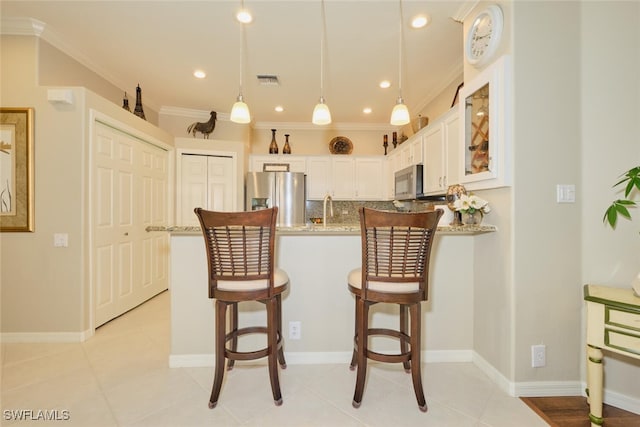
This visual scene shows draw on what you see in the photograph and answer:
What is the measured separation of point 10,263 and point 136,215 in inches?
44.0

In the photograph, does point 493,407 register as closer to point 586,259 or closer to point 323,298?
point 586,259

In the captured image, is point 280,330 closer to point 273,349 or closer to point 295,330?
point 295,330

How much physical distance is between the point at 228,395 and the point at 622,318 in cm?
A: 217

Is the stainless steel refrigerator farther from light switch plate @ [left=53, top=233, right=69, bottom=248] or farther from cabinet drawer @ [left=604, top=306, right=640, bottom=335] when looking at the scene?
cabinet drawer @ [left=604, top=306, right=640, bottom=335]

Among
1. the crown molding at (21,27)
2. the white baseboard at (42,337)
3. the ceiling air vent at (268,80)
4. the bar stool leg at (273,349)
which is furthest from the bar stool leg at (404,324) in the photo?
the crown molding at (21,27)

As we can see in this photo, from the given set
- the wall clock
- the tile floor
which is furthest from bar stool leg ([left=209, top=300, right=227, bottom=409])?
the wall clock

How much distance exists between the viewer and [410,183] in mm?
3455

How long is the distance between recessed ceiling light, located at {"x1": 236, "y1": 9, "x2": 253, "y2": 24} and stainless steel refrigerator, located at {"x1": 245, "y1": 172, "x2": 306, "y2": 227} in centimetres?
240

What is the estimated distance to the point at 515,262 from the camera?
175 centimetres

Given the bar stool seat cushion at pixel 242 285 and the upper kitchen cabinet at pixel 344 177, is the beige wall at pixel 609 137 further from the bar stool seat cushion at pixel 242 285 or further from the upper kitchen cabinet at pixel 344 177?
the upper kitchen cabinet at pixel 344 177

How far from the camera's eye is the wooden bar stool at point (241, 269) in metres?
1.55

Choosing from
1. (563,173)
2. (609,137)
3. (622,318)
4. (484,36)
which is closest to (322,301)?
(622,318)

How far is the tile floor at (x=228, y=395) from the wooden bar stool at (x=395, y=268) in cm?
16

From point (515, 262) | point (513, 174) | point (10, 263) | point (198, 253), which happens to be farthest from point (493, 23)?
point (10, 263)
